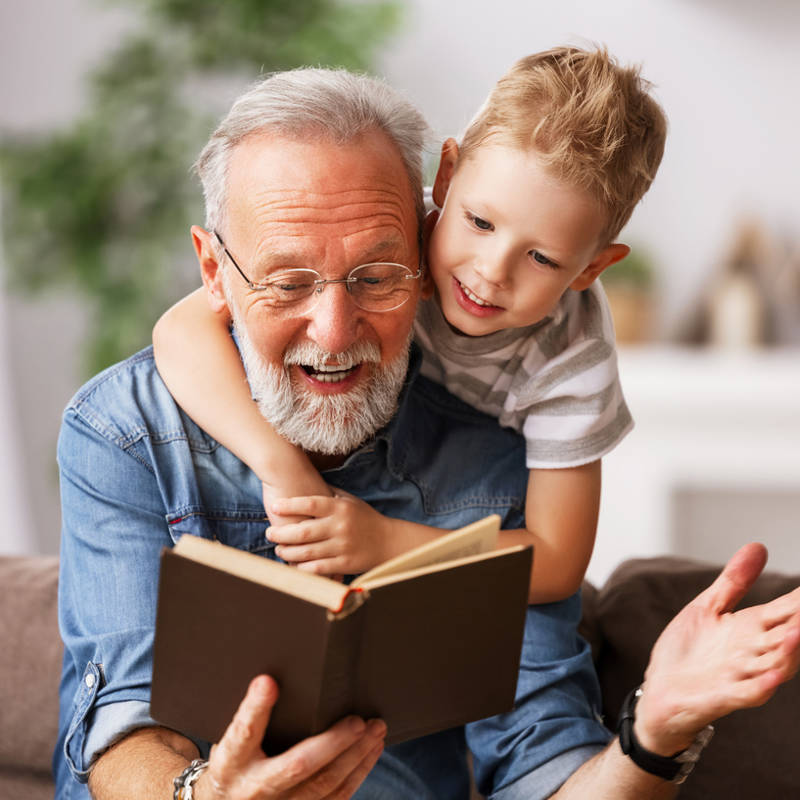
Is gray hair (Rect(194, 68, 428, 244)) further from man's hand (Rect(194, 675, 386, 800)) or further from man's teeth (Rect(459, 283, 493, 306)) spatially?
man's hand (Rect(194, 675, 386, 800))

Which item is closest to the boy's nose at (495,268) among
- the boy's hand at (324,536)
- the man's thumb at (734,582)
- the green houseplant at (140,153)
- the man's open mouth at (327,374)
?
the man's open mouth at (327,374)

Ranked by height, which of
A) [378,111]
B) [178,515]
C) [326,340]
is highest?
[378,111]

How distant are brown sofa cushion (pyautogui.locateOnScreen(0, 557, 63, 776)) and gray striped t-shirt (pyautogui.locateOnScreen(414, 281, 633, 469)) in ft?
3.05

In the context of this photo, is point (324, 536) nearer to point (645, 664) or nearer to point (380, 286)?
point (380, 286)

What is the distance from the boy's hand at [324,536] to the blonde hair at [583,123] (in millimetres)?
524

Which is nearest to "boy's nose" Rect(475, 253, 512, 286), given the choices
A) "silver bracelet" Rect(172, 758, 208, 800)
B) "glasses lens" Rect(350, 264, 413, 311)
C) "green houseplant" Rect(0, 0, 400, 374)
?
"glasses lens" Rect(350, 264, 413, 311)

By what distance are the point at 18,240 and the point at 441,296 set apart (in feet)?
8.64

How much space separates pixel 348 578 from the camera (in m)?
1.65

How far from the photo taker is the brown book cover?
1127 millimetres

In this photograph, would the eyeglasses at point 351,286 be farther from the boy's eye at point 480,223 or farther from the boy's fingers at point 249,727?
the boy's fingers at point 249,727

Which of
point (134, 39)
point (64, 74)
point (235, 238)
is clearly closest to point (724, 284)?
point (134, 39)

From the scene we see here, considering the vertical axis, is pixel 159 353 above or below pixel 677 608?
above

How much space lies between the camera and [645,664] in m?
1.88

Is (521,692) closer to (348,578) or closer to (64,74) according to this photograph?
(348,578)
